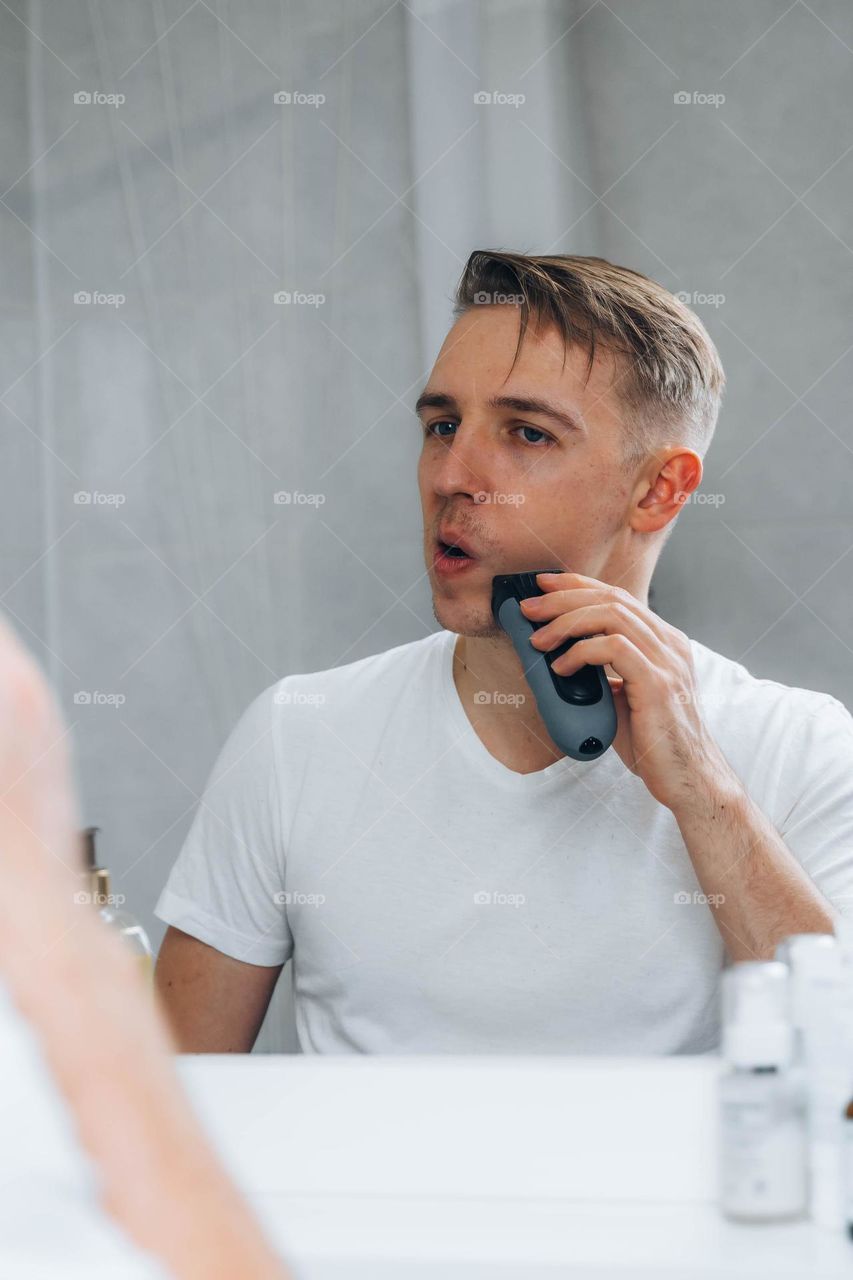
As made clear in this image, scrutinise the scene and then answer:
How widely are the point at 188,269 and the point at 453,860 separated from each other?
1.54 ft

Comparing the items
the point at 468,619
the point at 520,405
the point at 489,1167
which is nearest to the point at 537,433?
the point at 520,405

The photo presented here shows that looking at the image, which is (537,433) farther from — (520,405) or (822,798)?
(822,798)

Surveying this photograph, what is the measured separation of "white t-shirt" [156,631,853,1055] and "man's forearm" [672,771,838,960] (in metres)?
0.01

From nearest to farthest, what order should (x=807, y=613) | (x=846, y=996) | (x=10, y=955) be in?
(x=10, y=955), (x=846, y=996), (x=807, y=613)

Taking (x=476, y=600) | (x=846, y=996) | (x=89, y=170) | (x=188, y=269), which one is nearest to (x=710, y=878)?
(x=846, y=996)

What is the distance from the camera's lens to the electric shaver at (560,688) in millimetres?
817

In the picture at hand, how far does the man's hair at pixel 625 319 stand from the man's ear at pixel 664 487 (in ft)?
0.04

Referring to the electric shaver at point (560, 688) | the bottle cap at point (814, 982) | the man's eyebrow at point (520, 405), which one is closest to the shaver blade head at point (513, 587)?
the electric shaver at point (560, 688)

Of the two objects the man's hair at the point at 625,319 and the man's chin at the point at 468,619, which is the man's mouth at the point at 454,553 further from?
the man's hair at the point at 625,319

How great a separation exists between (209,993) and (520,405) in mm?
480

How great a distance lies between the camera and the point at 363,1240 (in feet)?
2.29

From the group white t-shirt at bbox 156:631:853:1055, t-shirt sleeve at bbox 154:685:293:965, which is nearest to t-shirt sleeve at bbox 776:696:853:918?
white t-shirt at bbox 156:631:853:1055

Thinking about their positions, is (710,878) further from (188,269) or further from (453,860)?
(188,269)

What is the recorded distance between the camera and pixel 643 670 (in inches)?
32.5
